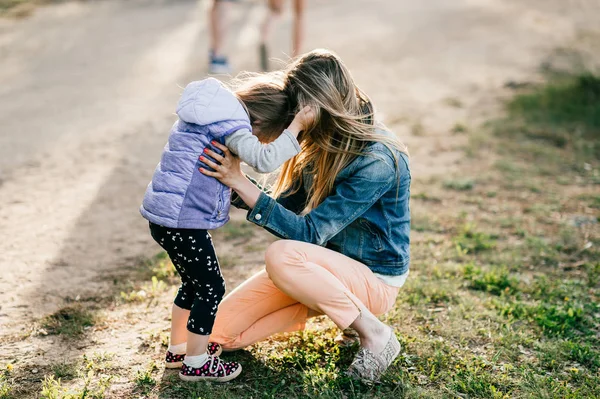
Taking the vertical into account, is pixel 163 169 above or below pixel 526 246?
above

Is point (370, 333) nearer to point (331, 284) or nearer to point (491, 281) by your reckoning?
point (331, 284)

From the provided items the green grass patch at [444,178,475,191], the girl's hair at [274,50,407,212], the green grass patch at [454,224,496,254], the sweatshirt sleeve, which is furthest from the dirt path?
the girl's hair at [274,50,407,212]

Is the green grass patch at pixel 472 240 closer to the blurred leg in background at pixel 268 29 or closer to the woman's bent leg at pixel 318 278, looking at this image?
the woman's bent leg at pixel 318 278

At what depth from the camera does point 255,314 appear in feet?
9.73

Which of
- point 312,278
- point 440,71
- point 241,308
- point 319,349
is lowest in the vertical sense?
point 440,71

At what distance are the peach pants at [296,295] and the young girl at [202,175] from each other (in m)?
0.24

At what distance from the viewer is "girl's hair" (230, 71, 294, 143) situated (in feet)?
8.78

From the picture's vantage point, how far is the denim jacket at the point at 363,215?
2.71 m

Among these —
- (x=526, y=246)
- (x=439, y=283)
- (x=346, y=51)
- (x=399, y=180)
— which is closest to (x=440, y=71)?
(x=346, y=51)

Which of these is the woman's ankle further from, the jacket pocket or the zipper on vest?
the zipper on vest

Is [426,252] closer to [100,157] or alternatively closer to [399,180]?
[399,180]

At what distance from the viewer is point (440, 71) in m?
8.45

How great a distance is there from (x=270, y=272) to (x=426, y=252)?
1.69 metres

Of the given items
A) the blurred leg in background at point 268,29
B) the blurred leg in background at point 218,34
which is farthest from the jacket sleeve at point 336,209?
the blurred leg in background at point 268,29
